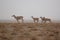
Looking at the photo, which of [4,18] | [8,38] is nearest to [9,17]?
[4,18]

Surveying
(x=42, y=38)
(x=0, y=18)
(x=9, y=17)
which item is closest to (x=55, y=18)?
(x=9, y=17)

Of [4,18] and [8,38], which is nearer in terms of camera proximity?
[8,38]

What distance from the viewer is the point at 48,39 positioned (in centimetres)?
182

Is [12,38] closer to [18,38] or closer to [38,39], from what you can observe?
[18,38]

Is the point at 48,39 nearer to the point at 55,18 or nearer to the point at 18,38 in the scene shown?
the point at 18,38

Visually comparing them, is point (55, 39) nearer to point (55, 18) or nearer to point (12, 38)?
point (12, 38)

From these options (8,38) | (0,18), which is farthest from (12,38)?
(0,18)

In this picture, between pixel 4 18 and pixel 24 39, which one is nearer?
pixel 24 39

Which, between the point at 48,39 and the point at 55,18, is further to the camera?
the point at 55,18

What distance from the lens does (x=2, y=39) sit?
1.82 m

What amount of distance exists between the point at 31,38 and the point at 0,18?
2758 millimetres

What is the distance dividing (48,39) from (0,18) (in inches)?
114

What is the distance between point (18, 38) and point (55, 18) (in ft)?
9.60

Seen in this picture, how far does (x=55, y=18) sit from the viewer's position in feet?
15.1
